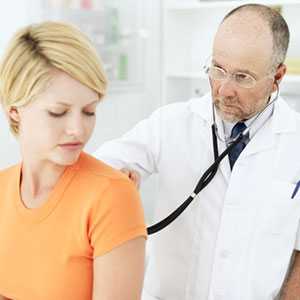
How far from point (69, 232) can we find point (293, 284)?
0.61 m

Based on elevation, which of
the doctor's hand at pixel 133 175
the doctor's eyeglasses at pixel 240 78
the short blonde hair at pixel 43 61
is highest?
the short blonde hair at pixel 43 61

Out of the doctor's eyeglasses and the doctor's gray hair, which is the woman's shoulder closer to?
the doctor's eyeglasses

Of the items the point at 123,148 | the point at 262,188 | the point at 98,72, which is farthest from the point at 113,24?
the point at 98,72

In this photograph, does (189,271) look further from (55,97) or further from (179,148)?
(55,97)

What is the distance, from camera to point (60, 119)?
928 millimetres

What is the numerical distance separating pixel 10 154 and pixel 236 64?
1214 mm

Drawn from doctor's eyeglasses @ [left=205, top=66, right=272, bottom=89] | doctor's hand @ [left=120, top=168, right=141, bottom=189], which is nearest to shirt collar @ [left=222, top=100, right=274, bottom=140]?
doctor's eyeglasses @ [left=205, top=66, right=272, bottom=89]

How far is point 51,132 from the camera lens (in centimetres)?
93

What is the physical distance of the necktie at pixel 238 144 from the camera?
4.33 feet

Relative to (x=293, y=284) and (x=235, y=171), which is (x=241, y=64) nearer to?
(x=235, y=171)

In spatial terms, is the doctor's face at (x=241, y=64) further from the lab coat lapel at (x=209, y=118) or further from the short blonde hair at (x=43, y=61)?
the short blonde hair at (x=43, y=61)

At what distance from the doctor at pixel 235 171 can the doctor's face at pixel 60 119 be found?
33cm

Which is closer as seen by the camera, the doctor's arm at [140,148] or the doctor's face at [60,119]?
the doctor's face at [60,119]

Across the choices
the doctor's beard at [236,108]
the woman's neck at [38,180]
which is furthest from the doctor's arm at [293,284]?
the woman's neck at [38,180]
